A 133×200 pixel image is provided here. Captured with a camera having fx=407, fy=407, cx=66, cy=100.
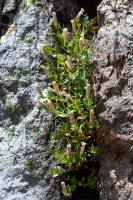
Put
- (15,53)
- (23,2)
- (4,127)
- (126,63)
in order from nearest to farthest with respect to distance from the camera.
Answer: (126,63), (4,127), (15,53), (23,2)

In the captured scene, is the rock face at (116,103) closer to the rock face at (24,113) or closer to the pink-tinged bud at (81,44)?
the pink-tinged bud at (81,44)

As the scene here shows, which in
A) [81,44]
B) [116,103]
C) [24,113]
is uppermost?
[81,44]

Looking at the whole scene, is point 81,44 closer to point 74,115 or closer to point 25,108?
point 74,115

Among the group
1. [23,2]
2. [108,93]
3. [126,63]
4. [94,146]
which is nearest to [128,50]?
[126,63]

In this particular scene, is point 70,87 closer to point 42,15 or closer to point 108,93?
point 108,93

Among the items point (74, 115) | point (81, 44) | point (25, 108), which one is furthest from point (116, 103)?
point (25, 108)

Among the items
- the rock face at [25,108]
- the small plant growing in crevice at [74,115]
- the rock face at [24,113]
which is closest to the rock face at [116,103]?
the small plant growing in crevice at [74,115]

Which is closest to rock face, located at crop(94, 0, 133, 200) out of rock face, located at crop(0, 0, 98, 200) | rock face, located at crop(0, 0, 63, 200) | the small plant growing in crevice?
the small plant growing in crevice
